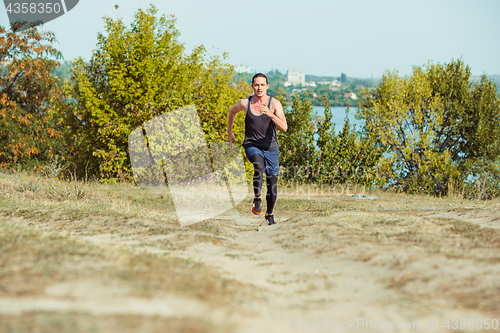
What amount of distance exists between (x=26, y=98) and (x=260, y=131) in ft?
68.7

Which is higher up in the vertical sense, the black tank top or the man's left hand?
the man's left hand

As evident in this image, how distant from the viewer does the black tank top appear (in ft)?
20.9

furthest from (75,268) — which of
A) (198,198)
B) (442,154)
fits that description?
(442,154)

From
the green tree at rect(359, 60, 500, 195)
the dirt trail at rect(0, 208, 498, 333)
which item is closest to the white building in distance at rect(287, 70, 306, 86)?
the green tree at rect(359, 60, 500, 195)

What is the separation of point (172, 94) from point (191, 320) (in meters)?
13.1

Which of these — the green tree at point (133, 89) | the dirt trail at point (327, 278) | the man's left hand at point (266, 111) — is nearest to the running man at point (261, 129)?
the man's left hand at point (266, 111)

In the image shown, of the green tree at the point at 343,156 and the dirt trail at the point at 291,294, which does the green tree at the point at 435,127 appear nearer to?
the green tree at the point at 343,156

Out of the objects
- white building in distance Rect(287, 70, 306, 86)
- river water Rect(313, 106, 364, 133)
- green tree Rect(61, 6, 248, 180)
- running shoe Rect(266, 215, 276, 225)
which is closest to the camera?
running shoe Rect(266, 215, 276, 225)

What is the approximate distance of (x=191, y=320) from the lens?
236 cm

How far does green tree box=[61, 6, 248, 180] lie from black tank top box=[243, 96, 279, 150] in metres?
8.90

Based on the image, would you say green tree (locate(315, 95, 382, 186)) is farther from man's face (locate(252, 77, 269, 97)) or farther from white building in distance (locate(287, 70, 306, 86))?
white building in distance (locate(287, 70, 306, 86))

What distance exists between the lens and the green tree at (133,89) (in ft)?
48.3

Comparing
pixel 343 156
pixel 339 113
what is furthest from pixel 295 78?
pixel 343 156

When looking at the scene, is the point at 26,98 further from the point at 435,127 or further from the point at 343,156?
the point at 435,127
